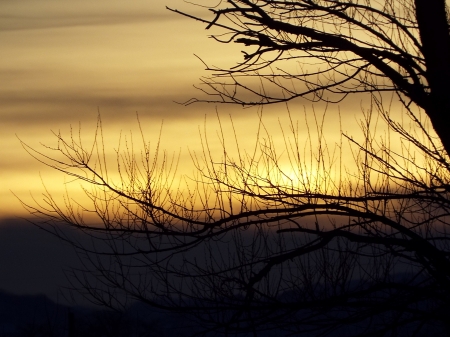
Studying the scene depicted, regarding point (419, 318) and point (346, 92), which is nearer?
point (419, 318)

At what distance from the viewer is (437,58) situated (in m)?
5.81

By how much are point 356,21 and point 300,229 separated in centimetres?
206

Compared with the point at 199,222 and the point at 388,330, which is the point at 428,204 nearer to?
the point at 388,330

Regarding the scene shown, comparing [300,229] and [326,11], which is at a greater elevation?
[326,11]

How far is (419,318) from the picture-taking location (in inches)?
202

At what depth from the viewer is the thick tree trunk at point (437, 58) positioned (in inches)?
222

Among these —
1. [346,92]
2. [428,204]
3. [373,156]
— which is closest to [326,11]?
[346,92]

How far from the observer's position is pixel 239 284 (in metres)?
5.35

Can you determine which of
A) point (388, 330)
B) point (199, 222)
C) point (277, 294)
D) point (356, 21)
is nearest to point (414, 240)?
point (388, 330)

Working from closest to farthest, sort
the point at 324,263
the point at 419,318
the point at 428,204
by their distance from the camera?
1. the point at 419,318
2. the point at 428,204
3. the point at 324,263

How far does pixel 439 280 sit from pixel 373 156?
1.18 m

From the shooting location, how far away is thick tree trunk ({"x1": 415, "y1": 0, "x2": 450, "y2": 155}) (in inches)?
222

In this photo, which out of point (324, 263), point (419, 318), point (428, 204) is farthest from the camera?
point (324, 263)

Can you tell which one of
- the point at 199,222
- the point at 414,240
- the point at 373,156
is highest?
the point at 373,156
